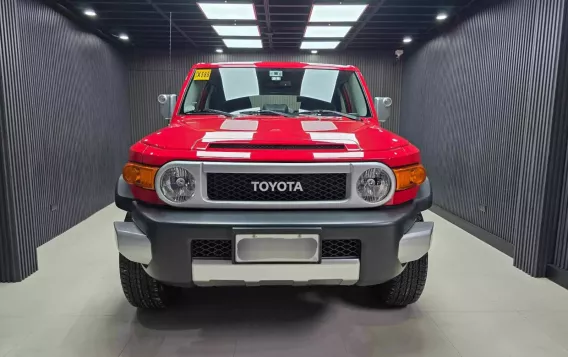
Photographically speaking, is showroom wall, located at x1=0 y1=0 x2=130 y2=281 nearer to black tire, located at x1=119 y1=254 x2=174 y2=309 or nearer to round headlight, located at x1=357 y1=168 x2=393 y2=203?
black tire, located at x1=119 y1=254 x2=174 y2=309

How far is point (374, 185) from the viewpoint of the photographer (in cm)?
187

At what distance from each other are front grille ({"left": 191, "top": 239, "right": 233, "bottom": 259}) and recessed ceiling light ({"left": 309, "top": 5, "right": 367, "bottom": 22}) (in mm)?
3995

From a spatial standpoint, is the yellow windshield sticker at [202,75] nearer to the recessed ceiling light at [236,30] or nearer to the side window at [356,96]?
→ the side window at [356,96]

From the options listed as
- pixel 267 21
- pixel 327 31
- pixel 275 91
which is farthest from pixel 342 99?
pixel 327 31

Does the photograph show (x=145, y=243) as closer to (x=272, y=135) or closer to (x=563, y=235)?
(x=272, y=135)

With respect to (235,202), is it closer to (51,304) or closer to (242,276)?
(242,276)

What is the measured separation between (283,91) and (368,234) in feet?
5.10

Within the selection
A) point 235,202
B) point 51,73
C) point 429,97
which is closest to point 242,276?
point 235,202

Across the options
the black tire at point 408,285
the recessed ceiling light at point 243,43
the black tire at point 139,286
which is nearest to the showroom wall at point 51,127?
the black tire at point 139,286

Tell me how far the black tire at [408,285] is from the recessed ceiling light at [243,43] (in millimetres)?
5429

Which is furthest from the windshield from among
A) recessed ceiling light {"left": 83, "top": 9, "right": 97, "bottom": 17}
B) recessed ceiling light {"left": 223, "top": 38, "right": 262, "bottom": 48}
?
recessed ceiling light {"left": 223, "top": 38, "right": 262, "bottom": 48}

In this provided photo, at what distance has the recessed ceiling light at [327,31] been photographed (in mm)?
5850

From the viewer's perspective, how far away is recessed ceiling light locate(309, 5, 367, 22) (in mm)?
4871

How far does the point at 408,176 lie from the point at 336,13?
389 centimetres
